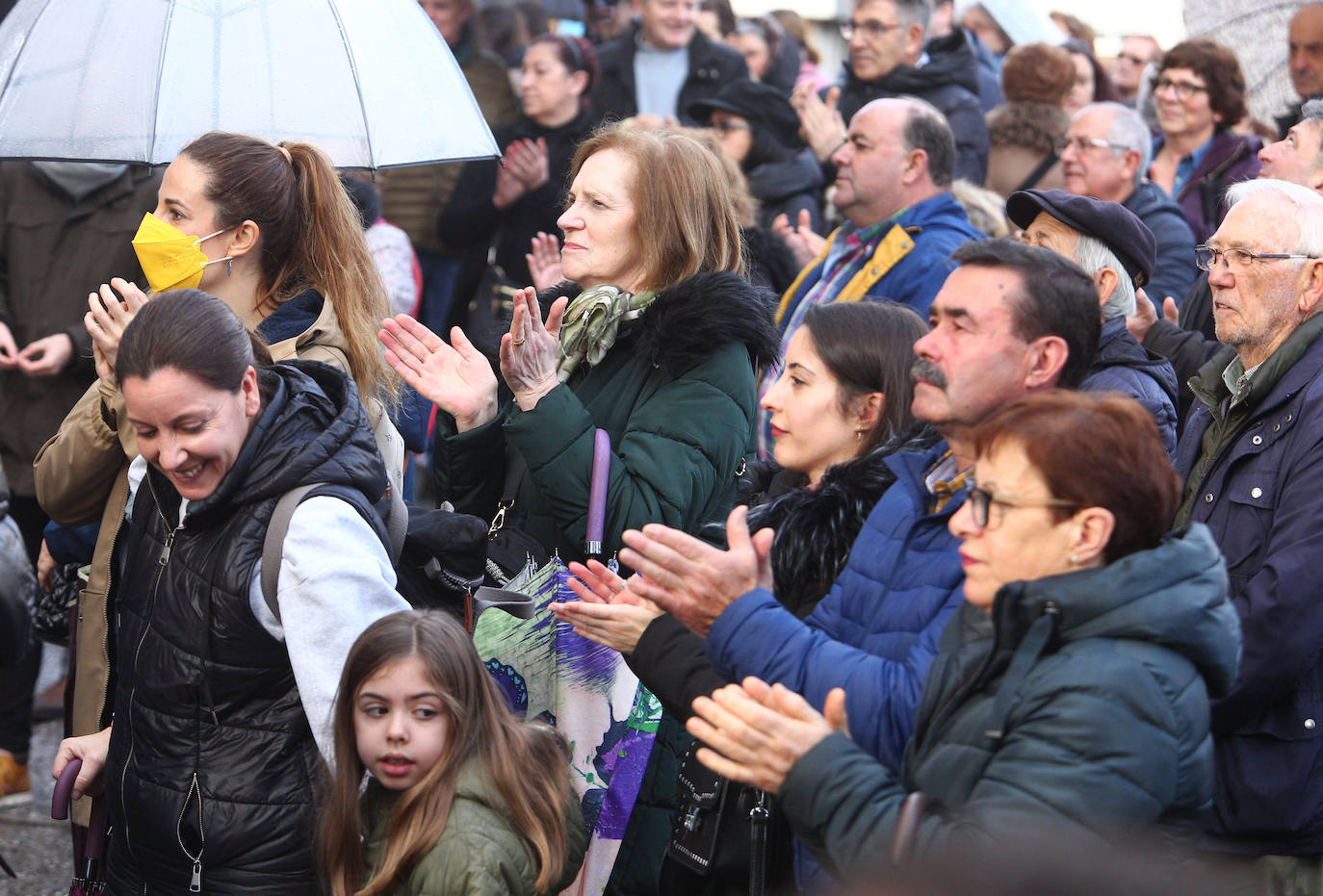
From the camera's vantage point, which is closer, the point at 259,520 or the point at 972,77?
the point at 259,520

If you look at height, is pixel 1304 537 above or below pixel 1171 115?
above

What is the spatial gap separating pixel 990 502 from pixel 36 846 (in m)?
4.20

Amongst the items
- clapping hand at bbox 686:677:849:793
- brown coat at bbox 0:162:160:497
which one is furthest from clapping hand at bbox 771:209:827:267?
clapping hand at bbox 686:677:849:793

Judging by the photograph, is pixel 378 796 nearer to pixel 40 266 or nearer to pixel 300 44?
pixel 300 44

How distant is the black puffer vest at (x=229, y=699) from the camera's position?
2.96 metres

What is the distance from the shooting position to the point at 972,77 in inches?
304

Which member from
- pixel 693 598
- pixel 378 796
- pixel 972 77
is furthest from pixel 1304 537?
pixel 972 77

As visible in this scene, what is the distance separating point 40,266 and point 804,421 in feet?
11.3

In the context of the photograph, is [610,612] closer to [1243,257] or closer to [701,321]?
[701,321]

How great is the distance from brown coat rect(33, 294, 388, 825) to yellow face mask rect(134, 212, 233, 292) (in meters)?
0.30

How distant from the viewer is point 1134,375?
3.69m

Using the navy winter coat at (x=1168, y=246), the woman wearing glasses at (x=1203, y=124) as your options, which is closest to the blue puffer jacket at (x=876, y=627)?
the navy winter coat at (x=1168, y=246)

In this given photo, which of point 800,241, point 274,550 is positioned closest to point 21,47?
point 274,550

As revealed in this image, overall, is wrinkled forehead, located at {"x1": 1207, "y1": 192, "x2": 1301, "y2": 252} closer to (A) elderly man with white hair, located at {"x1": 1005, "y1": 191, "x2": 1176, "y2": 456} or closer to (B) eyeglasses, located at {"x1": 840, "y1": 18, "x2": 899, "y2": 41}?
(A) elderly man with white hair, located at {"x1": 1005, "y1": 191, "x2": 1176, "y2": 456}
